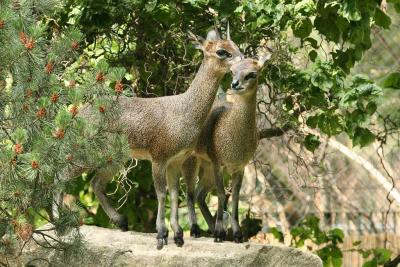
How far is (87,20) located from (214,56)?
132cm

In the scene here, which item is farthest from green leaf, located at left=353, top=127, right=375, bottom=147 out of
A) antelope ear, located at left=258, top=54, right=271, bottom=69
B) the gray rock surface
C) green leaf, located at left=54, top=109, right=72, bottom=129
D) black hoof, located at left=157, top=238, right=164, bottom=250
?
green leaf, located at left=54, top=109, right=72, bottom=129

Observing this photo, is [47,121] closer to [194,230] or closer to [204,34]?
[194,230]

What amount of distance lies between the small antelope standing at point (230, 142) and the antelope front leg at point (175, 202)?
29cm

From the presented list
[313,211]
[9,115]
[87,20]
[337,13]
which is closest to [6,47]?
[9,115]

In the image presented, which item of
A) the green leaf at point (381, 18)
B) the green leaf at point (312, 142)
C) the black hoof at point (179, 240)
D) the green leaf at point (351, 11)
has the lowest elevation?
the black hoof at point (179, 240)

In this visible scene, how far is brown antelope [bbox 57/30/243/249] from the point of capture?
5910 millimetres

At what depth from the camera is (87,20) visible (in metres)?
6.79

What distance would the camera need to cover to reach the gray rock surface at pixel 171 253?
5914mm

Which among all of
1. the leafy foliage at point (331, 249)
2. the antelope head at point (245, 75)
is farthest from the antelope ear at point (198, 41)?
the leafy foliage at point (331, 249)

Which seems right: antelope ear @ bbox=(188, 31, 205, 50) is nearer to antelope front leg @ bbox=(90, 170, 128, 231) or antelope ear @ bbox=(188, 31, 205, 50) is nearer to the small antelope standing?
the small antelope standing

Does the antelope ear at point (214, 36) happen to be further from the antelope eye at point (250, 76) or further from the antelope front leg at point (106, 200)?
the antelope front leg at point (106, 200)

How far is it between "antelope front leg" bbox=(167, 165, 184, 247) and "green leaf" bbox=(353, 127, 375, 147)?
4.49 ft

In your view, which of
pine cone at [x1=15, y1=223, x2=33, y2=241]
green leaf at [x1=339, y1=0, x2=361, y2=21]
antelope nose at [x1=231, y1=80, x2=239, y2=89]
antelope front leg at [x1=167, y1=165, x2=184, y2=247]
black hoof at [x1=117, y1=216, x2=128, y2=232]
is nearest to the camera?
pine cone at [x1=15, y1=223, x2=33, y2=241]

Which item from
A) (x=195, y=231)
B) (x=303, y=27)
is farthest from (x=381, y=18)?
(x=195, y=231)
